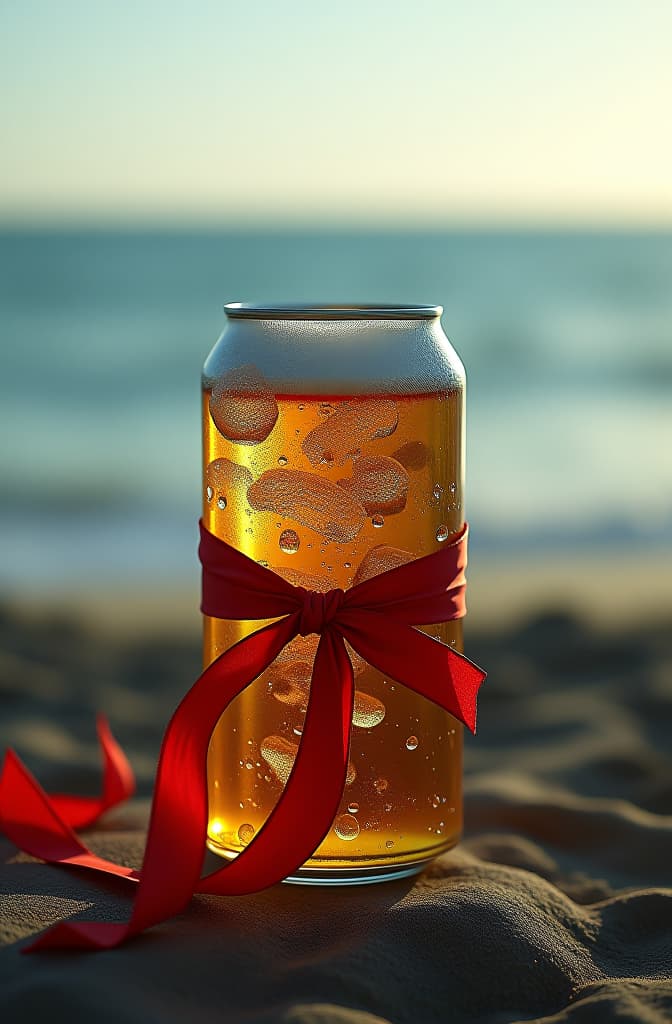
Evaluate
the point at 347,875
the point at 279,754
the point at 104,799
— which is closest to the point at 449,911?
the point at 347,875

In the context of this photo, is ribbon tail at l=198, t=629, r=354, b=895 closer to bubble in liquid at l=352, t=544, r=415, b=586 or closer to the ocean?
bubble in liquid at l=352, t=544, r=415, b=586

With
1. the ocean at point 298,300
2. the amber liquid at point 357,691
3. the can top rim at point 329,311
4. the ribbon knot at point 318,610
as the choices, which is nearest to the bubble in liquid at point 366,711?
the amber liquid at point 357,691

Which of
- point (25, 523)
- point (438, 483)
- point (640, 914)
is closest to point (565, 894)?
point (640, 914)

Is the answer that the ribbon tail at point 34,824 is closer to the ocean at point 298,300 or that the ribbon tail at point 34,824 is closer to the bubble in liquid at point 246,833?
the bubble in liquid at point 246,833

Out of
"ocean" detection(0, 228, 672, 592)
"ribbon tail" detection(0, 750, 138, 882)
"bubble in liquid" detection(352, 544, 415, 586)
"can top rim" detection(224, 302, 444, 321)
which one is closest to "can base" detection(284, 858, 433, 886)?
"ribbon tail" detection(0, 750, 138, 882)

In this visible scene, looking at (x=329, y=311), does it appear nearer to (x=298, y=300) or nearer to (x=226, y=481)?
(x=226, y=481)

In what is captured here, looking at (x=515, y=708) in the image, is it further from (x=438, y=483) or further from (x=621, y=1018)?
(x=621, y=1018)
